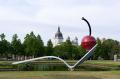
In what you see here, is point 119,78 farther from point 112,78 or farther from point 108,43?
point 108,43

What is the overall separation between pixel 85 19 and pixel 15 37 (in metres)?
65.6

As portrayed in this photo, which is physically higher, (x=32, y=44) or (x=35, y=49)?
(x=32, y=44)

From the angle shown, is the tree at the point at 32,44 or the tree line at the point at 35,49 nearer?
the tree at the point at 32,44

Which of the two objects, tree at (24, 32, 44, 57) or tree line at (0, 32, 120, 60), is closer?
tree at (24, 32, 44, 57)

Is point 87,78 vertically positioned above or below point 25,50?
below

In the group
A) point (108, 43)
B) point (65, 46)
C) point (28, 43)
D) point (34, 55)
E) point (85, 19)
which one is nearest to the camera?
point (85, 19)

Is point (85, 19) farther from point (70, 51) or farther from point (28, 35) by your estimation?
point (70, 51)

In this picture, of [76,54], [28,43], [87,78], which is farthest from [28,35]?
[87,78]

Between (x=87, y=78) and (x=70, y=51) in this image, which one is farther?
(x=70, y=51)

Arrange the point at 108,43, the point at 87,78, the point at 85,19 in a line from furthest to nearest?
the point at 108,43, the point at 85,19, the point at 87,78

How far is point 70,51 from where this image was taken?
140500mm

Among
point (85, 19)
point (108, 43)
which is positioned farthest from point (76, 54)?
point (85, 19)

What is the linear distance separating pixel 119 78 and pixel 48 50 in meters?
107

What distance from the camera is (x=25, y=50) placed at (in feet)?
391
